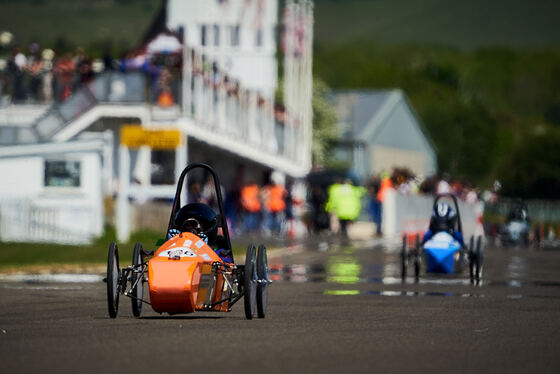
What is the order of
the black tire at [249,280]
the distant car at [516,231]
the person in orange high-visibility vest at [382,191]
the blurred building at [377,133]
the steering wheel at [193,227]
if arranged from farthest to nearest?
1. the blurred building at [377,133]
2. the person in orange high-visibility vest at [382,191]
3. the distant car at [516,231]
4. the steering wheel at [193,227]
5. the black tire at [249,280]

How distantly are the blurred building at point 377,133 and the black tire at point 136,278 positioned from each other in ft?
314

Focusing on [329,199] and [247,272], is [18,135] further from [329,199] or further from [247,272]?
[247,272]

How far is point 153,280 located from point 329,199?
32596mm

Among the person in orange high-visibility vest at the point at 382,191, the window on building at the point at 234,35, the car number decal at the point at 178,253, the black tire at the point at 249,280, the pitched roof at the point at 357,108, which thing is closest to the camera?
the car number decal at the point at 178,253

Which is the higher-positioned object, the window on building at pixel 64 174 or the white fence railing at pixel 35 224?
the window on building at pixel 64 174

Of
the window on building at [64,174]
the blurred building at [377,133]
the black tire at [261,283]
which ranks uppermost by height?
the blurred building at [377,133]

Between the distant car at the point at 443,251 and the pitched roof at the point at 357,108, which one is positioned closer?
the distant car at the point at 443,251

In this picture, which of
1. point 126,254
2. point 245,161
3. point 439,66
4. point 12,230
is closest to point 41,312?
point 126,254

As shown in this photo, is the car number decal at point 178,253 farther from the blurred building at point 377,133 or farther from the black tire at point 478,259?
the blurred building at point 377,133

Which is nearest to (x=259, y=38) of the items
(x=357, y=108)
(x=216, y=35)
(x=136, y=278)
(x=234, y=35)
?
(x=234, y=35)

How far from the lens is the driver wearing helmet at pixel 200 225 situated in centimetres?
1430

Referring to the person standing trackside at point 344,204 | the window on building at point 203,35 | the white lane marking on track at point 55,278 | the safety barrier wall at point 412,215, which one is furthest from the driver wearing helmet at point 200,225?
the window on building at point 203,35

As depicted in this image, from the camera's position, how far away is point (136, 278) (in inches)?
551

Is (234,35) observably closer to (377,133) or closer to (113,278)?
(113,278)
